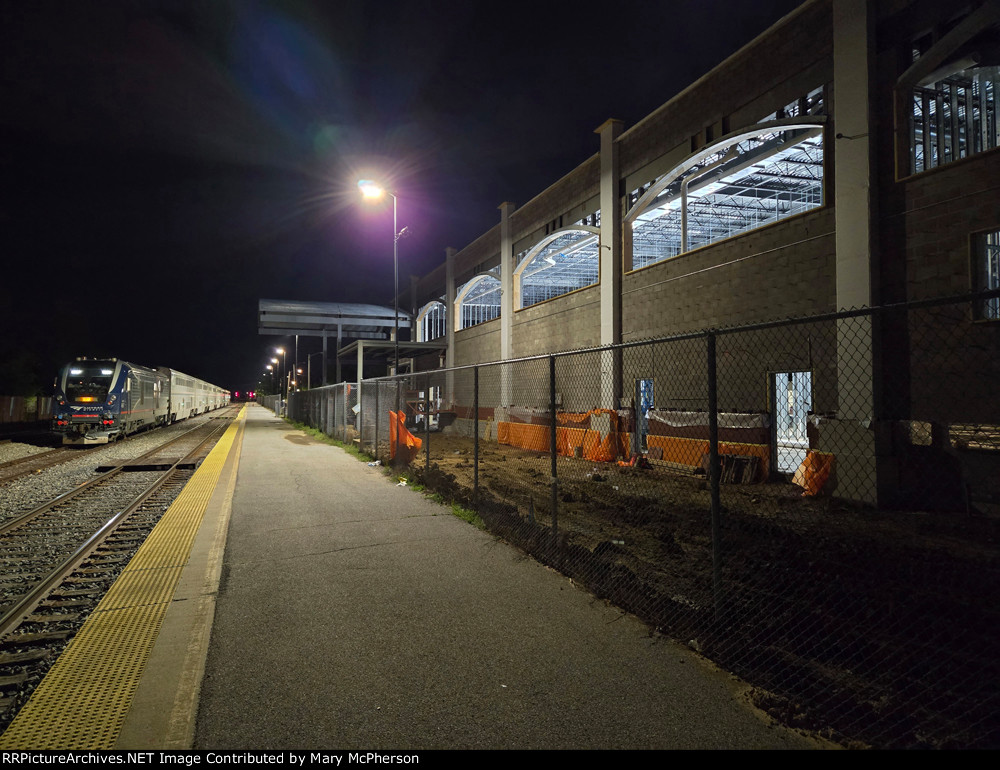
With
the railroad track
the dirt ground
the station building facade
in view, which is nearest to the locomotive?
the railroad track

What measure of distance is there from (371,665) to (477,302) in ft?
93.4

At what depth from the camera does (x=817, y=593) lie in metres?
5.18

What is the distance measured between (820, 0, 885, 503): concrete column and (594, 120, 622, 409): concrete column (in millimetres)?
7196

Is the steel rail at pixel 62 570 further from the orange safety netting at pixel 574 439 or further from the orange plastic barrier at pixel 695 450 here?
the orange plastic barrier at pixel 695 450

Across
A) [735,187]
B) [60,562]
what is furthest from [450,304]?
[60,562]

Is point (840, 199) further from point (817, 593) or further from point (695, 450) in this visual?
point (817, 593)

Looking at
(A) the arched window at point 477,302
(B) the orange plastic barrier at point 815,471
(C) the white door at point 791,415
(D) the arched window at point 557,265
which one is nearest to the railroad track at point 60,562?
(B) the orange plastic barrier at point 815,471

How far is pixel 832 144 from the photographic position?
11000 millimetres

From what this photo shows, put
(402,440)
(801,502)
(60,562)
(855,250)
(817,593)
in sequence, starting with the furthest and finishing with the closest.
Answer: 1. (402,440)
2. (855,250)
3. (801,502)
4. (60,562)
5. (817,593)

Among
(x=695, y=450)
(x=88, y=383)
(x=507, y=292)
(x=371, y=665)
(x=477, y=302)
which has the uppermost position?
(x=477, y=302)

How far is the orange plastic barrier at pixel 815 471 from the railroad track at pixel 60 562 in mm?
11029

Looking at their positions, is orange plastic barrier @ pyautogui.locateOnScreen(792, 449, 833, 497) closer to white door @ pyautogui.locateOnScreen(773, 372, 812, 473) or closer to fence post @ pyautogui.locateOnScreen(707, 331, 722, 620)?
white door @ pyautogui.locateOnScreen(773, 372, 812, 473)

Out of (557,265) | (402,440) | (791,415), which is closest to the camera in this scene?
(791,415)

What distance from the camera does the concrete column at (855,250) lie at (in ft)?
33.0
